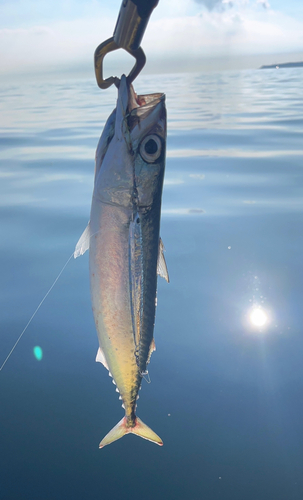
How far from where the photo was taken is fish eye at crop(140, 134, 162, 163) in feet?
5.95

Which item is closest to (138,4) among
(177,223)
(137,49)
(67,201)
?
(137,49)

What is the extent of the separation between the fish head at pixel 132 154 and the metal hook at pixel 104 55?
8 centimetres

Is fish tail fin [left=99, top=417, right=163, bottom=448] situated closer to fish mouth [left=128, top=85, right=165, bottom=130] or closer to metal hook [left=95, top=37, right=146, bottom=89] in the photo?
fish mouth [left=128, top=85, right=165, bottom=130]

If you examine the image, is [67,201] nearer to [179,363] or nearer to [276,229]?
[276,229]

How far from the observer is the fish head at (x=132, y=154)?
1.80m

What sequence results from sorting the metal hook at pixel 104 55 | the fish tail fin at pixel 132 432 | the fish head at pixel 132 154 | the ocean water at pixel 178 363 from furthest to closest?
the ocean water at pixel 178 363
the fish tail fin at pixel 132 432
the fish head at pixel 132 154
the metal hook at pixel 104 55

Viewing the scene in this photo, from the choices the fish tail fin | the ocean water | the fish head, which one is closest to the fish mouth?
the fish head

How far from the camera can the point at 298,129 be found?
481 inches

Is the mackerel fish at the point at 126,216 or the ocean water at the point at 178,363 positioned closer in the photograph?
the mackerel fish at the point at 126,216

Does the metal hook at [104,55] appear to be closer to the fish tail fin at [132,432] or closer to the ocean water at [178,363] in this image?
the fish tail fin at [132,432]

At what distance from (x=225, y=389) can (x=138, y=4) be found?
2400 mm

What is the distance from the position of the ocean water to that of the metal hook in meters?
2.03

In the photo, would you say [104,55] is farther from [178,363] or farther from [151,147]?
[178,363]

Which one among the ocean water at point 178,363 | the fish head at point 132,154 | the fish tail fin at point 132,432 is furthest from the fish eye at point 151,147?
the ocean water at point 178,363
